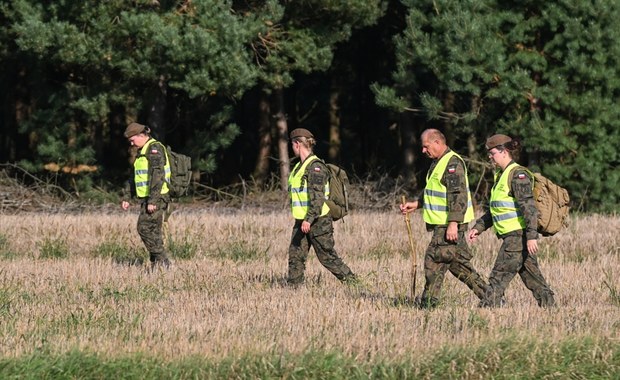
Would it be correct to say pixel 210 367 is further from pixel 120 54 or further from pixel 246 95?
pixel 246 95

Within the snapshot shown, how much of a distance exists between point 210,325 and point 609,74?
14447 mm

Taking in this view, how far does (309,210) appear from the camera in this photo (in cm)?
1216

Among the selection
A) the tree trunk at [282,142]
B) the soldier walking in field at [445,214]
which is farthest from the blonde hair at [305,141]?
the tree trunk at [282,142]

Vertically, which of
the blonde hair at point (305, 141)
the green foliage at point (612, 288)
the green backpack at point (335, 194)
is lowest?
the green foliage at point (612, 288)

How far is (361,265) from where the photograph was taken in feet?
50.3

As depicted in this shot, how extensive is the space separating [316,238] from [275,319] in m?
2.19

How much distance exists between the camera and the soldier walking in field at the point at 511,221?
34.6ft

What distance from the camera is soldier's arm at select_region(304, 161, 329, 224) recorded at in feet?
39.8

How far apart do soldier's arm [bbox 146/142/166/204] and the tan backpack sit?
464 centimetres

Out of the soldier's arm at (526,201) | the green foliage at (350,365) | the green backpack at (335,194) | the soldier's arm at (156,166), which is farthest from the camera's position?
the soldier's arm at (156,166)

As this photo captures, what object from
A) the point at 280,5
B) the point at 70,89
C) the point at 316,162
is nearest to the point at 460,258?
the point at 316,162

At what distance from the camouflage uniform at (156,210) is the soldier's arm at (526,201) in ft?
15.2

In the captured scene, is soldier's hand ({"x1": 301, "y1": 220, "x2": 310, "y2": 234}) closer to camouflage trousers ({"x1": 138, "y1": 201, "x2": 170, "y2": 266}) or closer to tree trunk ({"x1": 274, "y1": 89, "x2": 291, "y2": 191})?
camouflage trousers ({"x1": 138, "y1": 201, "x2": 170, "y2": 266})

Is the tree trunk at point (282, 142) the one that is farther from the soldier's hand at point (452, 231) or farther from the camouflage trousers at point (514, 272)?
the soldier's hand at point (452, 231)
